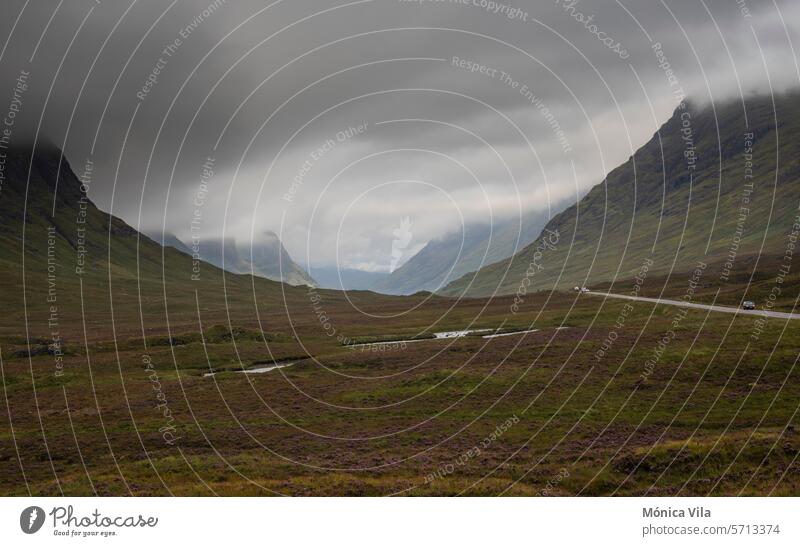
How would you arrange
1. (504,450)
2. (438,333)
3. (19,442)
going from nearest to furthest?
1. (504,450)
2. (19,442)
3. (438,333)

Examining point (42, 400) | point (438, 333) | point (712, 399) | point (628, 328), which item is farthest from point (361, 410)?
point (438, 333)

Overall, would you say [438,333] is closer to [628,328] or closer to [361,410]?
[628,328]

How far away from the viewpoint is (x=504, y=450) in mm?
46500

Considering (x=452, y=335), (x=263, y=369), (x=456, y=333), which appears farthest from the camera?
(x=456, y=333)
